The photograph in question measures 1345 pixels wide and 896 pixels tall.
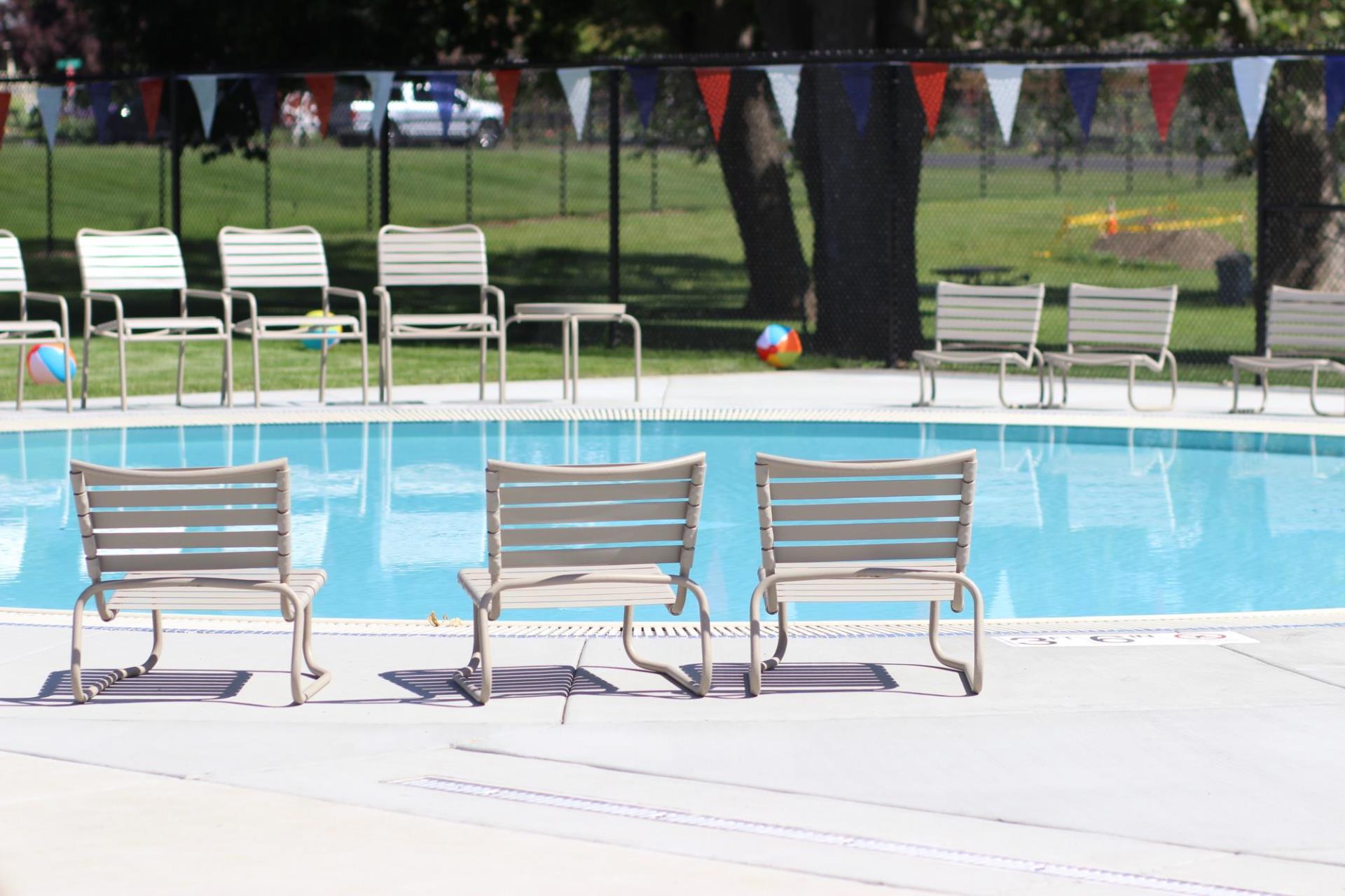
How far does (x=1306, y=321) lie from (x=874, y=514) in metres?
7.98

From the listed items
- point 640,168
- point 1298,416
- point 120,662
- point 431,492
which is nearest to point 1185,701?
point 120,662

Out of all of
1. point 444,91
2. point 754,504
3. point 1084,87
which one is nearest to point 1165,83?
point 1084,87

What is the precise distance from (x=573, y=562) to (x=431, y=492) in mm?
4835

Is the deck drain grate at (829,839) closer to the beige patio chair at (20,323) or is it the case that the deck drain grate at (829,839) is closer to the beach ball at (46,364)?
the beige patio chair at (20,323)

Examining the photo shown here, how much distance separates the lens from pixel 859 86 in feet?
47.1

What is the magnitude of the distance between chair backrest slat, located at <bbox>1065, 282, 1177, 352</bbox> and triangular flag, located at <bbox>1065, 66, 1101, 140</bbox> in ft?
Result: 4.55

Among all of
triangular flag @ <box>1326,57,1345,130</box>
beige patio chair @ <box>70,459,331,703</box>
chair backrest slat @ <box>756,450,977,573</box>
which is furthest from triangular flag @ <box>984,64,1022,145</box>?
beige patio chair @ <box>70,459,331,703</box>

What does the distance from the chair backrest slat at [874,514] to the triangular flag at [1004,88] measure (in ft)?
27.5

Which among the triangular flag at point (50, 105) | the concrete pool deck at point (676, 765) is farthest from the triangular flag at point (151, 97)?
the concrete pool deck at point (676, 765)

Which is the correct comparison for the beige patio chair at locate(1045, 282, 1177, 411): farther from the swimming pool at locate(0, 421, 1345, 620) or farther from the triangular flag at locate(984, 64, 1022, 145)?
the triangular flag at locate(984, 64, 1022, 145)

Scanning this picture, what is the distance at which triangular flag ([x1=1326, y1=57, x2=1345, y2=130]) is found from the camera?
43.8 ft

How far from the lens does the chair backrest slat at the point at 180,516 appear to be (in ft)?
17.7

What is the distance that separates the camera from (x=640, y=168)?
3847cm

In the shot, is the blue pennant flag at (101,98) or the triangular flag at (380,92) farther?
the blue pennant flag at (101,98)
